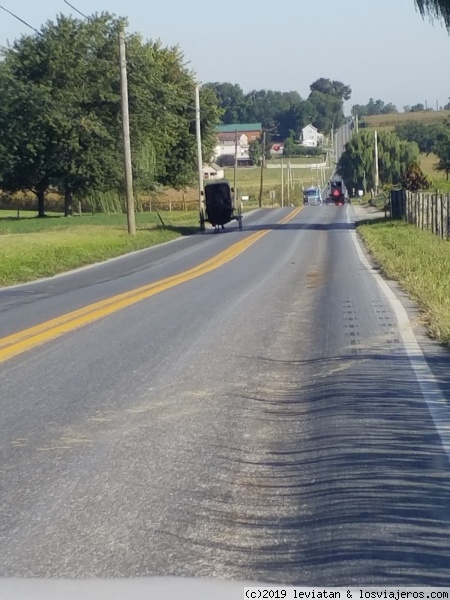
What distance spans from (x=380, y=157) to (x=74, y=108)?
50.0 m

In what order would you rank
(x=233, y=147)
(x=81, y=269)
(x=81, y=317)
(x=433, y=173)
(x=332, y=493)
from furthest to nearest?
(x=233, y=147)
(x=433, y=173)
(x=81, y=269)
(x=81, y=317)
(x=332, y=493)

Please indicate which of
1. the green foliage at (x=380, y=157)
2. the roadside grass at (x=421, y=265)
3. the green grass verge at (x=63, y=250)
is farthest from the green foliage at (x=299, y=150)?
the roadside grass at (x=421, y=265)

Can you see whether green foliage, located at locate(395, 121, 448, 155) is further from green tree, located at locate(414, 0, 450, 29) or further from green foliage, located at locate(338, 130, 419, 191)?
green tree, located at locate(414, 0, 450, 29)

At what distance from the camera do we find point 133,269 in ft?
82.5

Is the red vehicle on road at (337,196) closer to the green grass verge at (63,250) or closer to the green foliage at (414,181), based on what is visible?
the green foliage at (414,181)

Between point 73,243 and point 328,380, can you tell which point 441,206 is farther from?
point 328,380

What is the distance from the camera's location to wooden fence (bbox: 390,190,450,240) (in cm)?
3081

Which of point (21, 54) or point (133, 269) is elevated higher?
point (21, 54)

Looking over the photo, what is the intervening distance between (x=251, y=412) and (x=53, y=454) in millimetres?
1826

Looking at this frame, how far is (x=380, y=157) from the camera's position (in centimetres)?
10331

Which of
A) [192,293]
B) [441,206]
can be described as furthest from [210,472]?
[441,206]

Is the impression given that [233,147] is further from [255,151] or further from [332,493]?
[332,493]

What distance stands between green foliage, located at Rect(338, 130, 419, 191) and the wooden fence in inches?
2307

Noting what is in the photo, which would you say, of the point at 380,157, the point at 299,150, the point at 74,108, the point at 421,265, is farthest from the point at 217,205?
the point at 299,150
